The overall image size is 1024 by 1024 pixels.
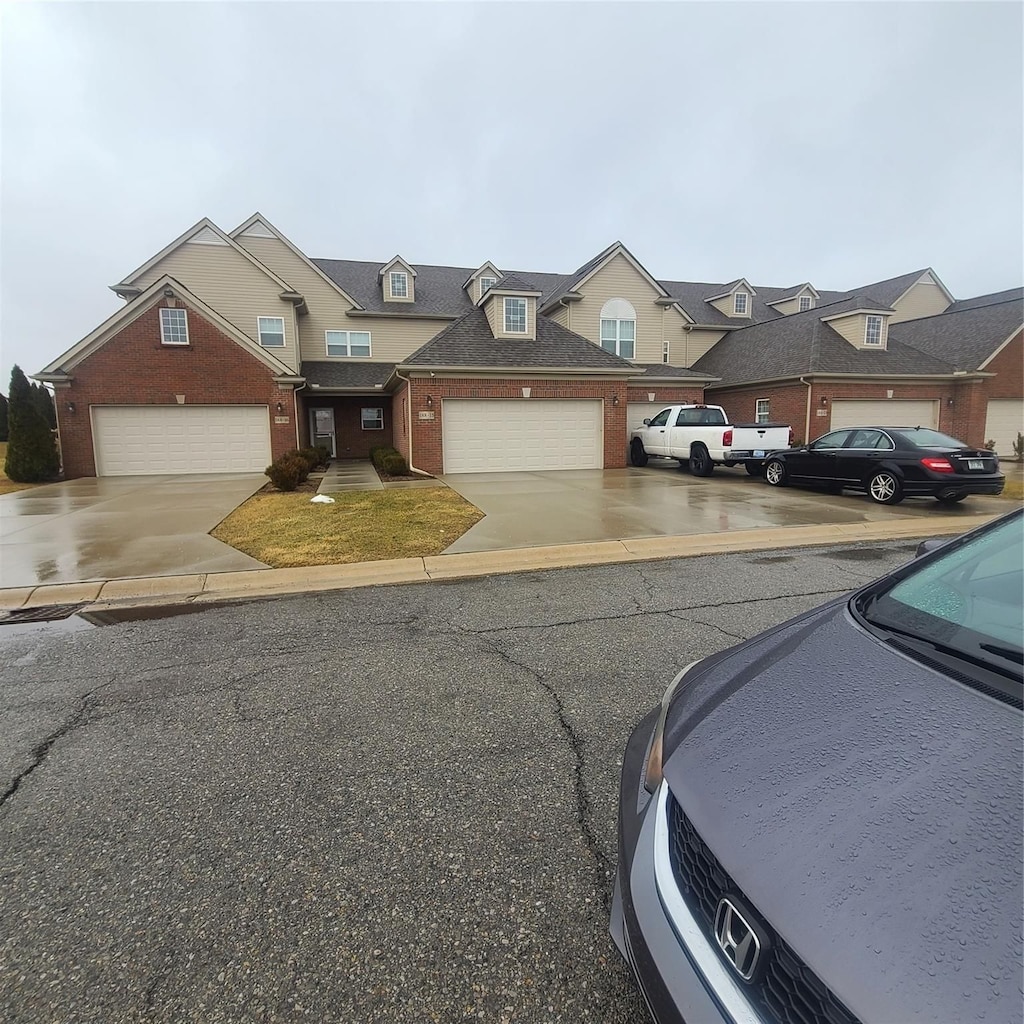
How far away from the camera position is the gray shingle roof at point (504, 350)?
1739cm

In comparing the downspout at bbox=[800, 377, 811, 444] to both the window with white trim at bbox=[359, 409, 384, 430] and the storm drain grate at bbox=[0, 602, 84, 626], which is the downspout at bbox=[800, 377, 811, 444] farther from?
the storm drain grate at bbox=[0, 602, 84, 626]

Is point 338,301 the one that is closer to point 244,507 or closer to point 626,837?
point 244,507

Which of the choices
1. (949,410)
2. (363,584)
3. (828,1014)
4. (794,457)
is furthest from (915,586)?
(949,410)

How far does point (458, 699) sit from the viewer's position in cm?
372

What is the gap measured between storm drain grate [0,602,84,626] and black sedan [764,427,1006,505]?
41.9ft

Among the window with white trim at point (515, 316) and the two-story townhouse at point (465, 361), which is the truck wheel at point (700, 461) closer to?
the two-story townhouse at point (465, 361)

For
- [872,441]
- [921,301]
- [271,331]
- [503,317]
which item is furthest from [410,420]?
[921,301]

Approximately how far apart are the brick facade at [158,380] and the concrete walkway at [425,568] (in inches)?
550

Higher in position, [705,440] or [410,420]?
[410,420]

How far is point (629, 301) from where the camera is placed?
24.9m

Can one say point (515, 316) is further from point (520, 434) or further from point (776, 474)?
point (776, 474)

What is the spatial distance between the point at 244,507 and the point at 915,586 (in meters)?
11.4

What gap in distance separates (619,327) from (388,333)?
9.88 meters

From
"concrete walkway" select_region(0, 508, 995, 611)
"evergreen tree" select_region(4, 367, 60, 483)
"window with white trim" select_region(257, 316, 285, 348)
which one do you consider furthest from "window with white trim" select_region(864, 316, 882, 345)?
"evergreen tree" select_region(4, 367, 60, 483)
